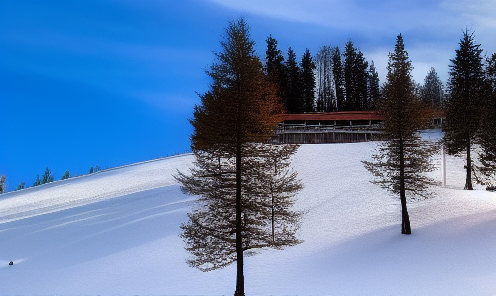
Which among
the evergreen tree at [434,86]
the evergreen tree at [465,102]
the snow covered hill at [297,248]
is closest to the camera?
the snow covered hill at [297,248]

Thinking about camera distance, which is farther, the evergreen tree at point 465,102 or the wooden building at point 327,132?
the wooden building at point 327,132

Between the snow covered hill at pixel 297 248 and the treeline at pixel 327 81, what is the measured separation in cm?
3016

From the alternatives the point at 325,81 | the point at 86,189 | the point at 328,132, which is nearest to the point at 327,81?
the point at 325,81

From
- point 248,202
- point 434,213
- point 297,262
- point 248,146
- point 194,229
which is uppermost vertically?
point 248,146

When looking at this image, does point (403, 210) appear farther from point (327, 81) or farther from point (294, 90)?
point (327, 81)

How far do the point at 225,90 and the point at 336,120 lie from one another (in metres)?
43.4

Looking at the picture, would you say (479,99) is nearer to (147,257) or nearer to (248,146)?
(248,146)

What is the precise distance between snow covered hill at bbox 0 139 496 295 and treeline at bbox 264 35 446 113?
30160mm

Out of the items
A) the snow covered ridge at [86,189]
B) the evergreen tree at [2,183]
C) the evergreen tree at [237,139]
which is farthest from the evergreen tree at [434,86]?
the evergreen tree at [2,183]

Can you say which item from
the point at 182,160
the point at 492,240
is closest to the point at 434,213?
the point at 492,240

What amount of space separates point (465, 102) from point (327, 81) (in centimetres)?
5048

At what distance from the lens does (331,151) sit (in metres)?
43.6

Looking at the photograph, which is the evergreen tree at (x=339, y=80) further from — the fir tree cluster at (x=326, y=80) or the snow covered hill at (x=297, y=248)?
the snow covered hill at (x=297, y=248)

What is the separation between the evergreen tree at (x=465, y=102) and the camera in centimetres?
3132
